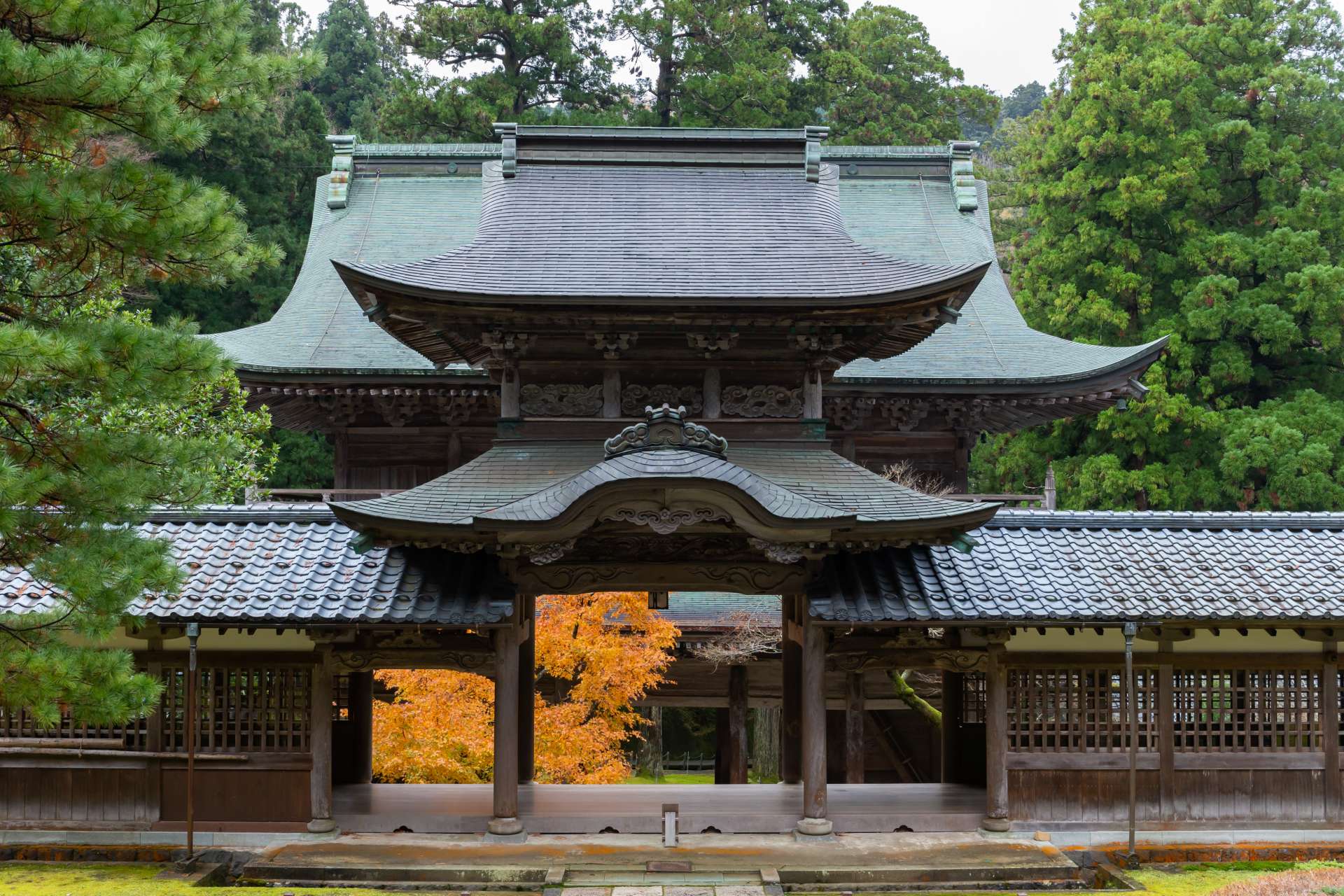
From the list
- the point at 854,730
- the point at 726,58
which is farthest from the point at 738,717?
the point at 726,58

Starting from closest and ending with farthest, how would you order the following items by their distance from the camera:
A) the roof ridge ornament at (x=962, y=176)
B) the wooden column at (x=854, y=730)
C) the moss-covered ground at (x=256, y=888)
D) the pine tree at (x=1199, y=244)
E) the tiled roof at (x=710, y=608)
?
1. the moss-covered ground at (x=256, y=888)
2. the wooden column at (x=854, y=730)
3. the tiled roof at (x=710, y=608)
4. the roof ridge ornament at (x=962, y=176)
5. the pine tree at (x=1199, y=244)

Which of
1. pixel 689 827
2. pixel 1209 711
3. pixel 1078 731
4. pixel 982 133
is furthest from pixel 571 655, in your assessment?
pixel 982 133

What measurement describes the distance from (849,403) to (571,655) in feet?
17.0

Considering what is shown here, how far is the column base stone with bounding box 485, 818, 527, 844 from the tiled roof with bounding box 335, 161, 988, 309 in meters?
4.90

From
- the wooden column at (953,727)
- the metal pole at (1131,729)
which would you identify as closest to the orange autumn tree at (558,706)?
the wooden column at (953,727)

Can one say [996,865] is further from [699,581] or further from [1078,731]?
[699,581]

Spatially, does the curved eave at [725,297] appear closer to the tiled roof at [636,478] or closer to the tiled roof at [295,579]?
the tiled roof at [636,478]

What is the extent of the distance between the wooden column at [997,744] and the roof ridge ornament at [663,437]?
3.50m

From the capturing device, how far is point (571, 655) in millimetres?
15734

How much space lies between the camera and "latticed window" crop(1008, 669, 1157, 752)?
10961 millimetres

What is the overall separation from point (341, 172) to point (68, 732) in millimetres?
12377

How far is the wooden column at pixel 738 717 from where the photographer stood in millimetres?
19609

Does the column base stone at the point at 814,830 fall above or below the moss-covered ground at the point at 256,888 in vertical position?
above

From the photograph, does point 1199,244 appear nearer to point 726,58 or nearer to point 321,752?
point 726,58
